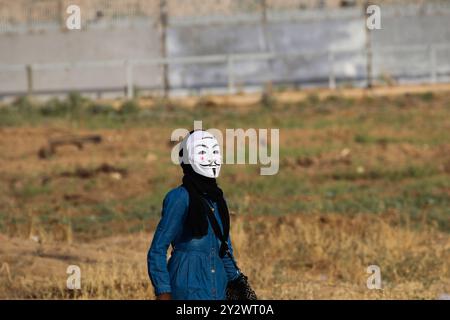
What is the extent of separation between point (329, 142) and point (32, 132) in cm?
621

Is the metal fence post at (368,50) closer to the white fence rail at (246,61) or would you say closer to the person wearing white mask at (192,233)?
the white fence rail at (246,61)

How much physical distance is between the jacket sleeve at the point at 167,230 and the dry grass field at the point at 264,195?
414 cm

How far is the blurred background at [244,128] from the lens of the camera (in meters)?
12.9

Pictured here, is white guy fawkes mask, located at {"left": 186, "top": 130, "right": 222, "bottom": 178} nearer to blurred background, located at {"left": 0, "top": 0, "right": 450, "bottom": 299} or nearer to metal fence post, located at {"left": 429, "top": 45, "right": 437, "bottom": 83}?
blurred background, located at {"left": 0, "top": 0, "right": 450, "bottom": 299}

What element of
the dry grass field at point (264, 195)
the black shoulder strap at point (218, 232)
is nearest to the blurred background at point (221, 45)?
the dry grass field at point (264, 195)

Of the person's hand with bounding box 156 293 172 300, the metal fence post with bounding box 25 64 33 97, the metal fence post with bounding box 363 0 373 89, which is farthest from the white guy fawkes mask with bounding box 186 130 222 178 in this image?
the metal fence post with bounding box 363 0 373 89

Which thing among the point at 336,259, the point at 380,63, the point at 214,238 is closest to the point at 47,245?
the point at 336,259

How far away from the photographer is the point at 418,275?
12359 millimetres

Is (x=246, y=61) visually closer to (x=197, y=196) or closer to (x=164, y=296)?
(x=197, y=196)

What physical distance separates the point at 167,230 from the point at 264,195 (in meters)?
12.3

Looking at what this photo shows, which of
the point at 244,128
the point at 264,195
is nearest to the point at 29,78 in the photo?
the point at 244,128

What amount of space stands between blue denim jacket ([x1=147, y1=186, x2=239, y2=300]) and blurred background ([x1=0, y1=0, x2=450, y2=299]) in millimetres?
4005

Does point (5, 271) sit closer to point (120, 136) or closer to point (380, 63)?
point (120, 136)

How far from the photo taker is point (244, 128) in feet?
81.9
